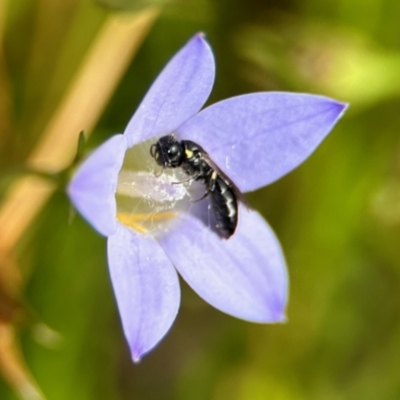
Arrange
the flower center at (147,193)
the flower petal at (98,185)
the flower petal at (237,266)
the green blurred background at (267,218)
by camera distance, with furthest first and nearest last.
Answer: the green blurred background at (267,218), the flower center at (147,193), the flower petal at (237,266), the flower petal at (98,185)

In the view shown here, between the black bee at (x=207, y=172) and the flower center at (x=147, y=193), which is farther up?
the black bee at (x=207, y=172)

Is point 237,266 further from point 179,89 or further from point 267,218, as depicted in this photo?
point 267,218

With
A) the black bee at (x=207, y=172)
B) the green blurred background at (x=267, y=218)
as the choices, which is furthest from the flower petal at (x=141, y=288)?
the green blurred background at (x=267, y=218)

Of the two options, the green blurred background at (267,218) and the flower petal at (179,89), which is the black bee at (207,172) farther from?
the green blurred background at (267,218)

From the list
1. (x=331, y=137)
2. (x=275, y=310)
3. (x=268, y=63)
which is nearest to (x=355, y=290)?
(x=331, y=137)

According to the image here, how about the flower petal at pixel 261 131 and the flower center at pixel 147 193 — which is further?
the flower center at pixel 147 193

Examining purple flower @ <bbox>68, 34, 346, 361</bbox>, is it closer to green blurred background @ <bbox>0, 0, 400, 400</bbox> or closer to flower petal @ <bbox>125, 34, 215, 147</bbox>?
flower petal @ <bbox>125, 34, 215, 147</bbox>

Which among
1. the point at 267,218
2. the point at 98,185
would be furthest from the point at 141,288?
the point at 267,218
